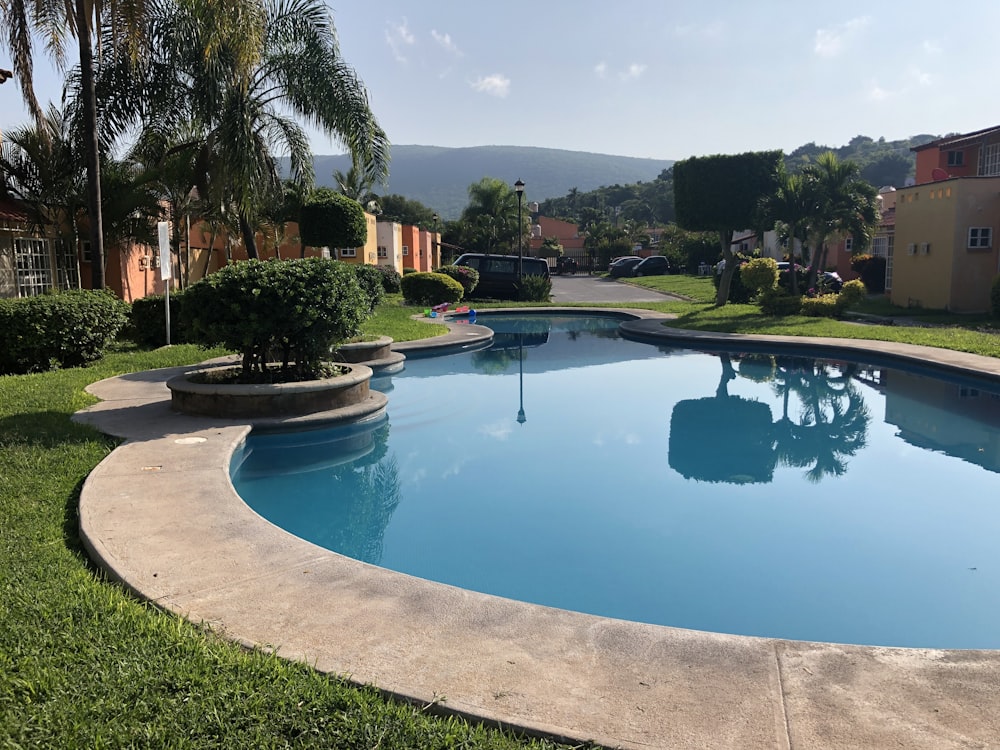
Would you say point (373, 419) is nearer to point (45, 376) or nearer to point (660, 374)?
point (45, 376)

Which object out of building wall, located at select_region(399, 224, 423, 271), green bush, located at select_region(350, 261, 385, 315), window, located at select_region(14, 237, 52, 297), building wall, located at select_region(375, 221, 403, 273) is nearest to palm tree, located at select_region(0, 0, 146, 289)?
window, located at select_region(14, 237, 52, 297)

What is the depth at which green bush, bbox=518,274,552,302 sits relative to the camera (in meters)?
27.1

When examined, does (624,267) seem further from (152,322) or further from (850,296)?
(152,322)

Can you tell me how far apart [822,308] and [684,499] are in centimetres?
1554

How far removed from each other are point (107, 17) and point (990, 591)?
1528 cm

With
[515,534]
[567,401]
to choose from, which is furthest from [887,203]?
[515,534]

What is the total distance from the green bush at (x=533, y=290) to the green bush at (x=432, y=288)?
11.3ft

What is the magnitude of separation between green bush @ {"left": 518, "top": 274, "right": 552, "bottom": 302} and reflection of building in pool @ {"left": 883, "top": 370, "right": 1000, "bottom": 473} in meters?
15.5

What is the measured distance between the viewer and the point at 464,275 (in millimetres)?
26625

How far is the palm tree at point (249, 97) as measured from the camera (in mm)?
14875

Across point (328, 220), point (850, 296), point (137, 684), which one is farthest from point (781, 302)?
point (137, 684)

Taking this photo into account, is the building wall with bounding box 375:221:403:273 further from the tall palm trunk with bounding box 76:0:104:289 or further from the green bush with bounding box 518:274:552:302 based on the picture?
the tall palm trunk with bounding box 76:0:104:289

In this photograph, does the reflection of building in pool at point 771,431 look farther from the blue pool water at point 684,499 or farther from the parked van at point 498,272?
the parked van at point 498,272

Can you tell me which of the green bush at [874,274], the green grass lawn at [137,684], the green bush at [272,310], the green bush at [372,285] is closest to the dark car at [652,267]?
the green bush at [874,274]
